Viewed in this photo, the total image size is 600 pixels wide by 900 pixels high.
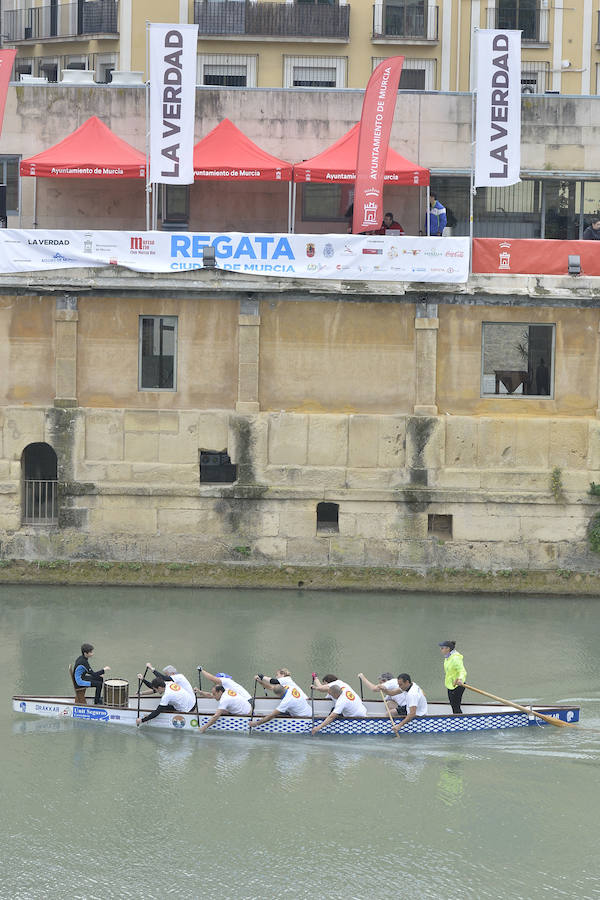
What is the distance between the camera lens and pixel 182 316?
30062 mm

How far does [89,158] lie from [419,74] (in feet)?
56.0

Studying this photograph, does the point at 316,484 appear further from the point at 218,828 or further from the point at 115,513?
the point at 218,828

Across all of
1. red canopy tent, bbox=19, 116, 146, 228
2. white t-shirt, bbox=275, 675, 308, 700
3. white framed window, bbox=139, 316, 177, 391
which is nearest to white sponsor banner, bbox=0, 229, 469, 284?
white framed window, bbox=139, 316, 177, 391

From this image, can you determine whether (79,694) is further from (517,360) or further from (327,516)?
(517,360)

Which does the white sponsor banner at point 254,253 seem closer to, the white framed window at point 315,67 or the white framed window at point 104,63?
the white framed window at point 315,67

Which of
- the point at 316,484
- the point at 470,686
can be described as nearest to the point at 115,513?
the point at 316,484

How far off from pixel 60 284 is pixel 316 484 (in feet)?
22.0

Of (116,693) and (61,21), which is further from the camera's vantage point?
(61,21)

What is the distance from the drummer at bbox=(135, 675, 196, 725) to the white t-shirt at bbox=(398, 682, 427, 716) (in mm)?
3317

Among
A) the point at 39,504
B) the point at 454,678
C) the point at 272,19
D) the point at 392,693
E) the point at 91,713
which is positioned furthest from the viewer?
the point at 272,19

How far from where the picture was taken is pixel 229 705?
2223cm

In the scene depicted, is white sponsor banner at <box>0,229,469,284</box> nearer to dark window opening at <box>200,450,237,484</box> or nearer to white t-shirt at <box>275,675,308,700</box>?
dark window opening at <box>200,450,237,484</box>

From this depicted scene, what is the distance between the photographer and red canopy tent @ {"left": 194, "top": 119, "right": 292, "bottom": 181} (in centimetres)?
3116

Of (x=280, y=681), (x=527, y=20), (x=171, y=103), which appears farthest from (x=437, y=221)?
(x=527, y=20)
